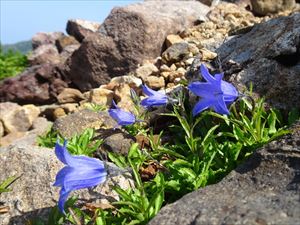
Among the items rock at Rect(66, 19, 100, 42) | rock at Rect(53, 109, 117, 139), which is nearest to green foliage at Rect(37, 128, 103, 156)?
rock at Rect(53, 109, 117, 139)

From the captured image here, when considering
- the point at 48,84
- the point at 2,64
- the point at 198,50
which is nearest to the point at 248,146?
the point at 198,50

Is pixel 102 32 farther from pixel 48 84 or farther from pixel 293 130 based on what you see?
pixel 293 130

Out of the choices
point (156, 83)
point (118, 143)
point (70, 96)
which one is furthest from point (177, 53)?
point (118, 143)

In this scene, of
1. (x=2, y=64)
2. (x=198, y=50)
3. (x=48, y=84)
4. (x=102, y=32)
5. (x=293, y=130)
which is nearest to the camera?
→ (x=293, y=130)

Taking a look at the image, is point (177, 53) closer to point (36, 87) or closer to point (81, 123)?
point (81, 123)

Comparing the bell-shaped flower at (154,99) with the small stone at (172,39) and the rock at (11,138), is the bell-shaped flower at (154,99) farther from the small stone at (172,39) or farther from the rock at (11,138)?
the small stone at (172,39)

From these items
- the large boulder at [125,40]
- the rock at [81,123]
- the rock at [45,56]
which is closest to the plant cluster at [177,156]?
the rock at [81,123]
